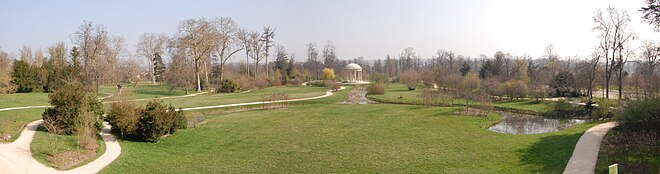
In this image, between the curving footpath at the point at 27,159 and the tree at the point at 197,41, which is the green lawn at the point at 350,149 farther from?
the tree at the point at 197,41

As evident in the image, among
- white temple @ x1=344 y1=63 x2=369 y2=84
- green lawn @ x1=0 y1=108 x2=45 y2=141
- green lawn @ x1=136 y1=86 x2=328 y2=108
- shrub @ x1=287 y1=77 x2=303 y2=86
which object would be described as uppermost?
white temple @ x1=344 y1=63 x2=369 y2=84

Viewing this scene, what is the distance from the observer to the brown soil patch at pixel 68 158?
10.2 meters

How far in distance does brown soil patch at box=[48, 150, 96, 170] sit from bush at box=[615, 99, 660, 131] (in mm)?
16487

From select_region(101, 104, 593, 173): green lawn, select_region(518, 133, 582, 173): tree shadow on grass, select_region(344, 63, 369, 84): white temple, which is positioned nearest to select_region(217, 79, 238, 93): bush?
select_region(344, 63, 369, 84): white temple

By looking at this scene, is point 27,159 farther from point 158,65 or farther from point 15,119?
point 158,65

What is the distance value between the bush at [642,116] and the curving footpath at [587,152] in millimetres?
824

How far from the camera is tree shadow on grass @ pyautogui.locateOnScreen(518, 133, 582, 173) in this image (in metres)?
9.39

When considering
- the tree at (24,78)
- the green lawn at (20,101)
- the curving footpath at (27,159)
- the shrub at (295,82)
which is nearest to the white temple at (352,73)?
the shrub at (295,82)

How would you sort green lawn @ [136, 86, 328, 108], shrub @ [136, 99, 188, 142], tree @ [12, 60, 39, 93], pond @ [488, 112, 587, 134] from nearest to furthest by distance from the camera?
shrub @ [136, 99, 188, 142]
pond @ [488, 112, 587, 134]
green lawn @ [136, 86, 328, 108]
tree @ [12, 60, 39, 93]

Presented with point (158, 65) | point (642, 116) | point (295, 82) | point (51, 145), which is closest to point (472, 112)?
point (642, 116)

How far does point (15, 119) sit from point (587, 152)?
21.1 meters

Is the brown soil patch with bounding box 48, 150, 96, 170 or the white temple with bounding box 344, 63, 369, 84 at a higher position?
the white temple with bounding box 344, 63, 369, 84

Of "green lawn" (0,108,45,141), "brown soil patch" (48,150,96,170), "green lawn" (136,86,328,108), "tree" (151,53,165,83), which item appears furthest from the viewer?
"tree" (151,53,165,83)

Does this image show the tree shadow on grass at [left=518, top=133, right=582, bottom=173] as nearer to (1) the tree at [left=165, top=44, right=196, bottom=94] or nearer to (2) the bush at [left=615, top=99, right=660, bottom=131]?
(2) the bush at [left=615, top=99, right=660, bottom=131]
